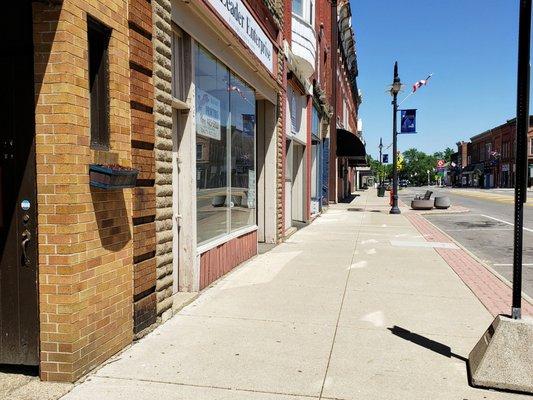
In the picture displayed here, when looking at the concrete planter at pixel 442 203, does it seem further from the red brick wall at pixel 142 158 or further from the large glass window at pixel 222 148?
the red brick wall at pixel 142 158

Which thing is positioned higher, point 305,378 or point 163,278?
point 163,278

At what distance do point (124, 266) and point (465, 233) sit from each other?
12632 mm

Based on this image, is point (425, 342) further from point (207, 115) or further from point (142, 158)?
point (207, 115)

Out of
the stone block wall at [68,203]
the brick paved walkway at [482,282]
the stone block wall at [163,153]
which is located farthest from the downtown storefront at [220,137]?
the brick paved walkway at [482,282]

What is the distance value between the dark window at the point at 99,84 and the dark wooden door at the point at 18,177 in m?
0.47

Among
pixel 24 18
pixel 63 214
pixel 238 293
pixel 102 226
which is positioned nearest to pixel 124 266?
pixel 102 226

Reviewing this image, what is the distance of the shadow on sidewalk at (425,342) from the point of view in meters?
4.40

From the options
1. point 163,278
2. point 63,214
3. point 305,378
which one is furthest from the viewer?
point 163,278

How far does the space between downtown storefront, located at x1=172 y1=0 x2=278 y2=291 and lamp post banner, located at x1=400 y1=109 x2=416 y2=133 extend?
1489 centimetres

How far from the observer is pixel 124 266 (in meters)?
4.22

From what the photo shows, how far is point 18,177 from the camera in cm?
358

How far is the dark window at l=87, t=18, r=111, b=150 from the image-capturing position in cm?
386

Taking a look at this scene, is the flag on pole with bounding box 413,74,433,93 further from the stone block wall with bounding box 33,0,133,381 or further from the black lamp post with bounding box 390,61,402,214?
the stone block wall with bounding box 33,0,133,381

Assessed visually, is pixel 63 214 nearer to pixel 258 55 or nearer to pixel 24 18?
pixel 24 18
